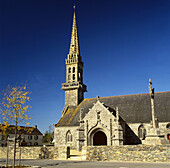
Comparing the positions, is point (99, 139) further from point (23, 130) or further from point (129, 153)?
point (23, 130)

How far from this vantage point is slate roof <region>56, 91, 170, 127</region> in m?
27.0

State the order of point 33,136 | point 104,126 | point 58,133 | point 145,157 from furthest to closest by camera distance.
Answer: point 33,136 < point 58,133 < point 104,126 < point 145,157

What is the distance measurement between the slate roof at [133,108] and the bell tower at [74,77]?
1.61 meters

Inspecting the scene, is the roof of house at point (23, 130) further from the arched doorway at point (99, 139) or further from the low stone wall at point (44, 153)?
the arched doorway at point (99, 139)

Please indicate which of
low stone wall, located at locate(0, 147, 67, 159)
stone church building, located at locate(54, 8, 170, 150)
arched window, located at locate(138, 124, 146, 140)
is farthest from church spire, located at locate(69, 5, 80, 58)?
low stone wall, located at locate(0, 147, 67, 159)

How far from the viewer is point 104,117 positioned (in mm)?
24312

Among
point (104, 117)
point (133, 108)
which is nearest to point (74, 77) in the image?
point (133, 108)

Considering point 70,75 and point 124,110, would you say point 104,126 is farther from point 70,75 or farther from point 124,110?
point 70,75

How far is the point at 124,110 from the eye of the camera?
2941cm

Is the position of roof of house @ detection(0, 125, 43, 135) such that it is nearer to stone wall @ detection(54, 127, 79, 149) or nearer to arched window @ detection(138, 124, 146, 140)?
stone wall @ detection(54, 127, 79, 149)

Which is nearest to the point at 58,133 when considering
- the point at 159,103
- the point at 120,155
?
the point at 159,103

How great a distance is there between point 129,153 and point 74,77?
2435 centimetres

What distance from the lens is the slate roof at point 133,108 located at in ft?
88.6

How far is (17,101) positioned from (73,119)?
675 inches
